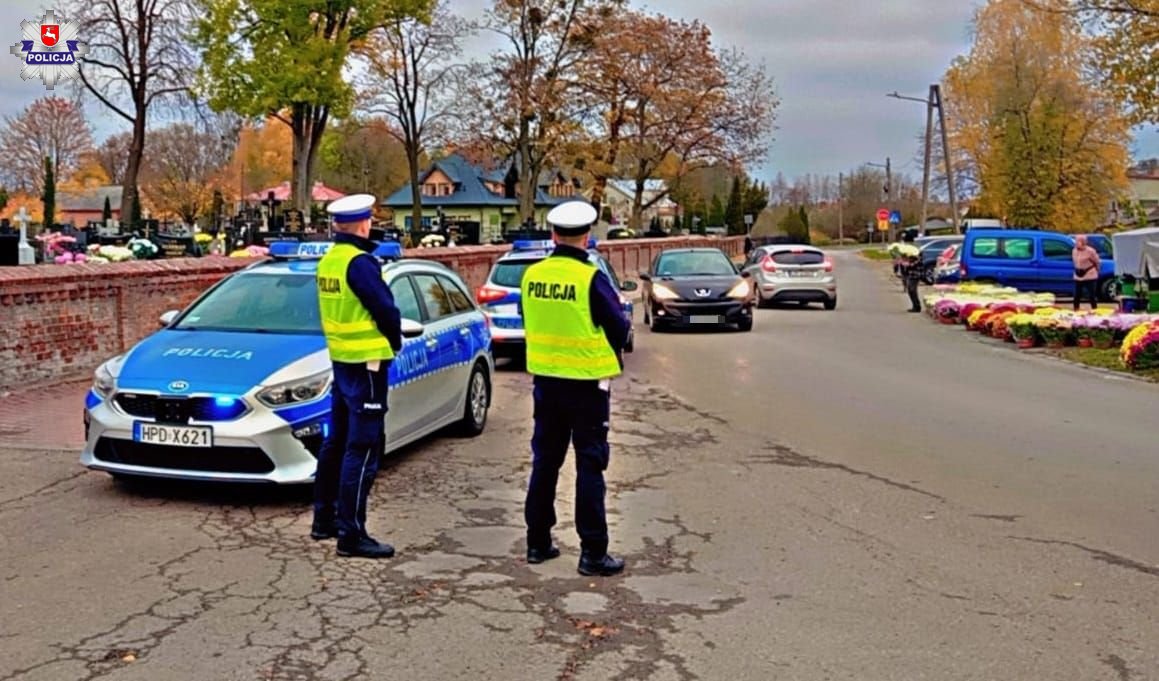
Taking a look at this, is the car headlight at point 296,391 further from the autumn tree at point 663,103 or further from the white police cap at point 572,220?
the autumn tree at point 663,103

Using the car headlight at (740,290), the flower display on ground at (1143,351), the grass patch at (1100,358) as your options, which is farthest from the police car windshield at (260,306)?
the car headlight at (740,290)

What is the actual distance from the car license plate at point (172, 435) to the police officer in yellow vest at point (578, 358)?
219cm

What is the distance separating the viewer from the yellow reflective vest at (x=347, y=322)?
5957 millimetres

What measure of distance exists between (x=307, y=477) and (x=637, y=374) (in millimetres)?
8182

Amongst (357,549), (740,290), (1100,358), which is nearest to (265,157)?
(740,290)

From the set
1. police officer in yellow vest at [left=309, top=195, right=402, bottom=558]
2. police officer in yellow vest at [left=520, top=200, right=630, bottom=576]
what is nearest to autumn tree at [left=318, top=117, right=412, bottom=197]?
police officer in yellow vest at [left=309, top=195, right=402, bottom=558]

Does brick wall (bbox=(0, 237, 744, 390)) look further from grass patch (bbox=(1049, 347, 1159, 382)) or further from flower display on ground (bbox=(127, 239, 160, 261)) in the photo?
Answer: grass patch (bbox=(1049, 347, 1159, 382))

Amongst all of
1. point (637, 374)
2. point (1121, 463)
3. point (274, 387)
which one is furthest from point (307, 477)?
point (637, 374)

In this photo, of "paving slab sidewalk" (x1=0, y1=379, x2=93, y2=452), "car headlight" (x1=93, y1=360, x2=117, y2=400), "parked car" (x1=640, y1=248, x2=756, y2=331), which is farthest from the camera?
"parked car" (x1=640, y1=248, x2=756, y2=331)

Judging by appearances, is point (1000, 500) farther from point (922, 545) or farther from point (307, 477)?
point (307, 477)

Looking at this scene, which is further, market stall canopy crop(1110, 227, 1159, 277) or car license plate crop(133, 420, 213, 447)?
market stall canopy crop(1110, 227, 1159, 277)

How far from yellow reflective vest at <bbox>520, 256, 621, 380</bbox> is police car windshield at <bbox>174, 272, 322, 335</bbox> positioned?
8.38ft

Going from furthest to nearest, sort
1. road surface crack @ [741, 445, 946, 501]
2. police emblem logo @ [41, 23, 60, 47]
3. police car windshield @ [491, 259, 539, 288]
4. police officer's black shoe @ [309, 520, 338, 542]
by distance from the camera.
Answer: police emblem logo @ [41, 23, 60, 47]
police car windshield @ [491, 259, 539, 288]
road surface crack @ [741, 445, 946, 501]
police officer's black shoe @ [309, 520, 338, 542]

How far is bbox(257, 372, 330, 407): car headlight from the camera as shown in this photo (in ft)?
22.7
